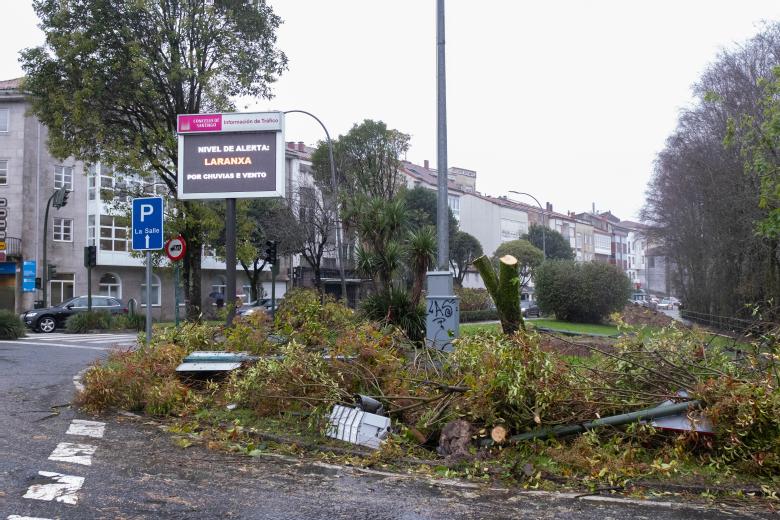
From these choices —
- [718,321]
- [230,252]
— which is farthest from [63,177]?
[718,321]

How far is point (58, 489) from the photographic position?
5551mm

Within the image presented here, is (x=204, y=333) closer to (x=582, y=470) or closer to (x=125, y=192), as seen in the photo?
(x=582, y=470)

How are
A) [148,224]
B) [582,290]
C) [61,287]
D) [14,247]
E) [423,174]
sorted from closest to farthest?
[148,224]
[582,290]
[14,247]
[61,287]
[423,174]

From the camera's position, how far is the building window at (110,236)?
4359 cm

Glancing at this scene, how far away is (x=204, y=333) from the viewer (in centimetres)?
1095

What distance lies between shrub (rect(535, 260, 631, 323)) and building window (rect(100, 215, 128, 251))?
2529 centimetres

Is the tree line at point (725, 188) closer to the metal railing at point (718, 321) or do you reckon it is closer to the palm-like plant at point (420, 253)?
the metal railing at point (718, 321)

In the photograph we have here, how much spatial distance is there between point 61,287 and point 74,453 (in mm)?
39542

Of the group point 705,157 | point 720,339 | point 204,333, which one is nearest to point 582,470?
point 720,339

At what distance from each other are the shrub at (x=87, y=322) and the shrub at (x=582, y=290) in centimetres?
2092

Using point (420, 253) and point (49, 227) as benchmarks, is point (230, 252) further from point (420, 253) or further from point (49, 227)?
point (49, 227)

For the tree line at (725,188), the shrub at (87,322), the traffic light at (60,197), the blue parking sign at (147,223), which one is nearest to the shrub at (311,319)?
the blue parking sign at (147,223)

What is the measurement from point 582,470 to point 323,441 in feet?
8.72

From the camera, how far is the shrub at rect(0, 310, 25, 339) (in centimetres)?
2197
